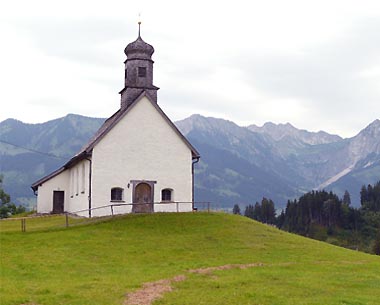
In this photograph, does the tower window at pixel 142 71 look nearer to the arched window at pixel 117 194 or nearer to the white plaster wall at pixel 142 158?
the white plaster wall at pixel 142 158

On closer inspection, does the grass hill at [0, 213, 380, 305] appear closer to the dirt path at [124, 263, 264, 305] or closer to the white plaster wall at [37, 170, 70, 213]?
the dirt path at [124, 263, 264, 305]

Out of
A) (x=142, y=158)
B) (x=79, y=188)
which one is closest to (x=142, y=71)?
(x=142, y=158)

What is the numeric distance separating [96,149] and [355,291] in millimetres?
28511

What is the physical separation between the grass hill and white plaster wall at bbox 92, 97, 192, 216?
14.2 feet

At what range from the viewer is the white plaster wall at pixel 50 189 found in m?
62.1

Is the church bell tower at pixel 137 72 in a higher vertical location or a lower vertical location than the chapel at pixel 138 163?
higher

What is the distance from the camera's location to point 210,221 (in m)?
44.1

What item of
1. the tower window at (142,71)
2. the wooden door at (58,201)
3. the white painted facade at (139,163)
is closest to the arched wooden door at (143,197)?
the white painted facade at (139,163)

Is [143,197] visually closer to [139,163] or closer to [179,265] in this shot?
[139,163]

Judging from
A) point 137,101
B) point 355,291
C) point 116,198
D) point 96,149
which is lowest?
point 355,291

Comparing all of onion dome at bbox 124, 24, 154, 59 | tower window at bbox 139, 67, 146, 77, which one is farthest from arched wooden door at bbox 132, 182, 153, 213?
onion dome at bbox 124, 24, 154, 59

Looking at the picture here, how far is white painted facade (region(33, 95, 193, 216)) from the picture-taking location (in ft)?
158

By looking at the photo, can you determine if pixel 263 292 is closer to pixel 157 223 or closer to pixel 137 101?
pixel 157 223

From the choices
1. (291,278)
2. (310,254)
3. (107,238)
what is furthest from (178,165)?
(291,278)
